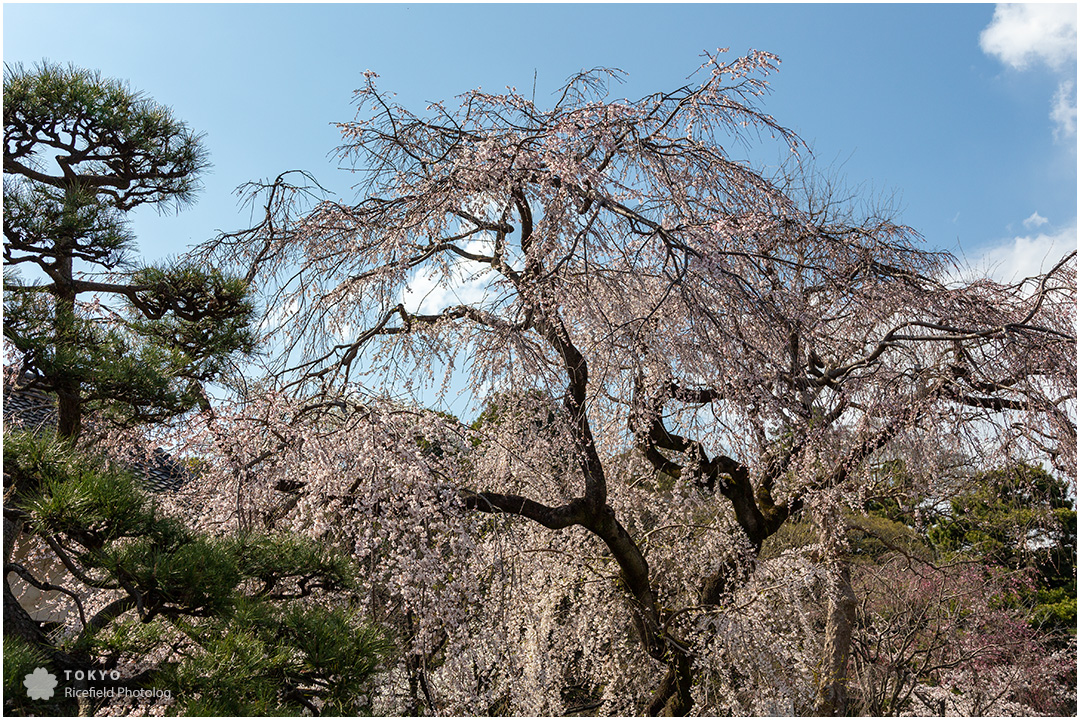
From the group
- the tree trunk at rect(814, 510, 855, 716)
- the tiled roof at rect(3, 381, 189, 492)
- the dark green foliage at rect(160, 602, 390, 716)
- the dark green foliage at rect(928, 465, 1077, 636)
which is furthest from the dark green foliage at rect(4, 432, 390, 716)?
the dark green foliage at rect(928, 465, 1077, 636)

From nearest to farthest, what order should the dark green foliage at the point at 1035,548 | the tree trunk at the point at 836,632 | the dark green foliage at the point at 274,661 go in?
the dark green foliage at the point at 274,661 → the tree trunk at the point at 836,632 → the dark green foliage at the point at 1035,548

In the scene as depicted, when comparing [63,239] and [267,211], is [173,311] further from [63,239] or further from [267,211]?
[267,211]

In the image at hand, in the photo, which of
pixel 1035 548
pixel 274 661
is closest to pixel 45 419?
pixel 274 661

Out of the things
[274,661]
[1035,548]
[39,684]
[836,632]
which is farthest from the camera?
[1035,548]

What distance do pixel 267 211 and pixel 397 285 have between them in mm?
1142

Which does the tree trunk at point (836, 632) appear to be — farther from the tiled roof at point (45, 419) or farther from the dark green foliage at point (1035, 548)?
the tiled roof at point (45, 419)

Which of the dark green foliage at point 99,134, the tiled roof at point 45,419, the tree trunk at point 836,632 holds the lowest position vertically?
Answer: the tree trunk at point 836,632

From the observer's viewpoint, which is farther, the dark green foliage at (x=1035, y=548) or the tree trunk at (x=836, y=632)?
the dark green foliage at (x=1035, y=548)

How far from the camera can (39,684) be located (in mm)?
2174

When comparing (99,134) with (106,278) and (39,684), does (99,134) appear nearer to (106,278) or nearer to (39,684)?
(106,278)

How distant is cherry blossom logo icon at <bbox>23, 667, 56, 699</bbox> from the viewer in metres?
2.15

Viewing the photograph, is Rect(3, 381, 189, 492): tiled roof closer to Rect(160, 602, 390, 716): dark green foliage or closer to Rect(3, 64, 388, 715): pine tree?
Rect(3, 64, 388, 715): pine tree

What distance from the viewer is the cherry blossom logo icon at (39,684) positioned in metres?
2.15

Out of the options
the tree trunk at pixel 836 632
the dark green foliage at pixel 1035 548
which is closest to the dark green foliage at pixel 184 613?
the tree trunk at pixel 836 632
